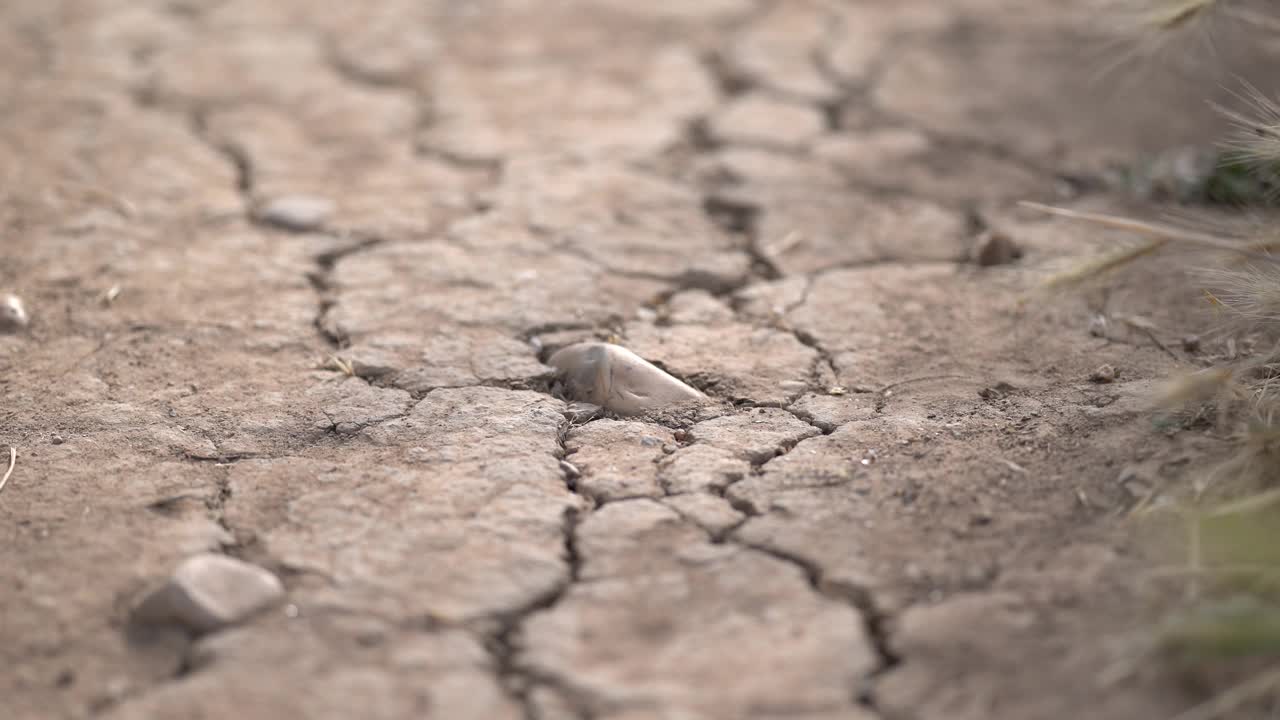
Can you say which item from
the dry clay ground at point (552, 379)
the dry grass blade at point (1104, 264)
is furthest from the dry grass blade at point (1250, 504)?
the dry grass blade at point (1104, 264)

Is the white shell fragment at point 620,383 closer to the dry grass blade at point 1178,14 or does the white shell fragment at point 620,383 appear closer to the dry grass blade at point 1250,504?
the dry grass blade at point 1250,504

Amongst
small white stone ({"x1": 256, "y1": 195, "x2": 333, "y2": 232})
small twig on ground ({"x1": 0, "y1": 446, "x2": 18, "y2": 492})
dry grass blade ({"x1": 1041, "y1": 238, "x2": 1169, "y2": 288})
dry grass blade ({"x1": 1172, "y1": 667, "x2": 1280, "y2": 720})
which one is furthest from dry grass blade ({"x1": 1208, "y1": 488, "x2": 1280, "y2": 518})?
small white stone ({"x1": 256, "y1": 195, "x2": 333, "y2": 232})

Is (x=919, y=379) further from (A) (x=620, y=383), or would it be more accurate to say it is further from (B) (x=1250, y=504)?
(B) (x=1250, y=504)

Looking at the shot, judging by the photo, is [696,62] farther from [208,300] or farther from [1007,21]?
[208,300]

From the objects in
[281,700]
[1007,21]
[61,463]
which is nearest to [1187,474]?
[281,700]

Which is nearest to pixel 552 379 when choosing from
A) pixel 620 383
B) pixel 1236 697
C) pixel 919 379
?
pixel 620 383
